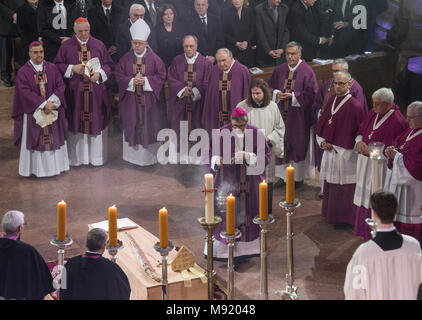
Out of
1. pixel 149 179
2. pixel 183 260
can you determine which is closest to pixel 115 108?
pixel 149 179

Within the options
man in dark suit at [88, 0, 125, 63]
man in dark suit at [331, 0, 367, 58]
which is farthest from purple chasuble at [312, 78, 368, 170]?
man in dark suit at [88, 0, 125, 63]

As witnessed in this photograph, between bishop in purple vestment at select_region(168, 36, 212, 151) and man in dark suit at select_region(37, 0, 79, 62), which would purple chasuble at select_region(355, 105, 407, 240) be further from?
man in dark suit at select_region(37, 0, 79, 62)

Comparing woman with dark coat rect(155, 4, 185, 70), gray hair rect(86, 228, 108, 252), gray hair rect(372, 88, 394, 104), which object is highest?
woman with dark coat rect(155, 4, 185, 70)

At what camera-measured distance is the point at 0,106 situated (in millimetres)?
15086

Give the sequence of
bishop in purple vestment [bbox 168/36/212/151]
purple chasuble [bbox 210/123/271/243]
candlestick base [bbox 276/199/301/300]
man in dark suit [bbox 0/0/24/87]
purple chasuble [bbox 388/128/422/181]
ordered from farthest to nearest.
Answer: man in dark suit [bbox 0/0/24/87]
bishop in purple vestment [bbox 168/36/212/151]
purple chasuble [bbox 210/123/271/243]
purple chasuble [bbox 388/128/422/181]
candlestick base [bbox 276/199/301/300]

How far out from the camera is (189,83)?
12.1 metres

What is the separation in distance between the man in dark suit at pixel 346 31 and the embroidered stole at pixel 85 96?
14.6 feet

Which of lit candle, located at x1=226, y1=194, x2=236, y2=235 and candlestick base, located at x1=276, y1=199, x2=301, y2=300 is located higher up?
lit candle, located at x1=226, y1=194, x2=236, y2=235

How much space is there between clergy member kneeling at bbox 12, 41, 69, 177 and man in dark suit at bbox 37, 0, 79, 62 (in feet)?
4.44

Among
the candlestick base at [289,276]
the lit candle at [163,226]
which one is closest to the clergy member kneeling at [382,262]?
the candlestick base at [289,276]

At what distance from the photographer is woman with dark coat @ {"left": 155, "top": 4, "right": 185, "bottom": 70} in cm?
1276

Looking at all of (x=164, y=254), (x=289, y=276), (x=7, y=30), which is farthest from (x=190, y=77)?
(x=164, y=254)

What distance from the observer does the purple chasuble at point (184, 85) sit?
1208 cm

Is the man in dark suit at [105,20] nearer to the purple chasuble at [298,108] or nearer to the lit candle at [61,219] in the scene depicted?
the purple chasuble at [298,108]
